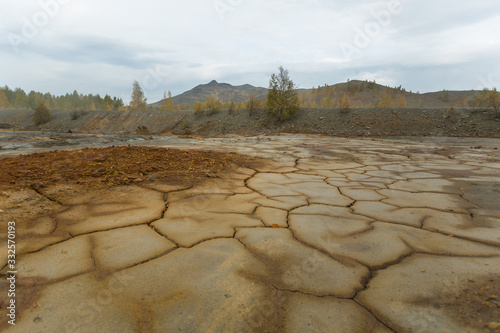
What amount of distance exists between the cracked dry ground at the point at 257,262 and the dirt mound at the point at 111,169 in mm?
324

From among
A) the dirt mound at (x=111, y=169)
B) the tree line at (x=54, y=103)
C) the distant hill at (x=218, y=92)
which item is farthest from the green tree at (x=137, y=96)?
the distant hill at (x=218, y=92)

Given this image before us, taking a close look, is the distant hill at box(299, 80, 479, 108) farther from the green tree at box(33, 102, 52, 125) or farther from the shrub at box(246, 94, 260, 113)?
the green tree at box(33, 102, 52, 125)

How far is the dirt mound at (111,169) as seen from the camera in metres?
2.70

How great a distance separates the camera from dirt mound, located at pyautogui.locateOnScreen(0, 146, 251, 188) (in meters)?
2.70

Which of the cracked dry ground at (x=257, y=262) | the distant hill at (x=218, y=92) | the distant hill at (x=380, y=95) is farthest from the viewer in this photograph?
the distant hill at (x=218, y=92)

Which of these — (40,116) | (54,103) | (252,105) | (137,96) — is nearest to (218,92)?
(54,103)

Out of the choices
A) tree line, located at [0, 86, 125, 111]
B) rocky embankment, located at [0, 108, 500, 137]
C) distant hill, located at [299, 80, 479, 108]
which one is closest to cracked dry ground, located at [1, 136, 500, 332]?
rocky embankment, located at [0, 108, 500, 137]

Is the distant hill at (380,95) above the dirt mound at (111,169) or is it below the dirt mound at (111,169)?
above

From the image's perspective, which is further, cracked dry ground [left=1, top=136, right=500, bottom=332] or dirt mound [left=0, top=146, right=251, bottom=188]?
dirt mound [left=0, top=146, right=251, bottom=188]

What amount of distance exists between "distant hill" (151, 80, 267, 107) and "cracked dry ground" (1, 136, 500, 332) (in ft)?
345

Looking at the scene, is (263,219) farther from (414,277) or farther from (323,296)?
(414,277)

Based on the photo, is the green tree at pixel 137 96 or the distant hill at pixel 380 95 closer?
the green tree at pixel 137 96

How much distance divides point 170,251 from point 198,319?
0.58 m

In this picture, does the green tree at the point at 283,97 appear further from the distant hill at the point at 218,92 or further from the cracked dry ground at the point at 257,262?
the distant hill at the point at 218,92
